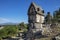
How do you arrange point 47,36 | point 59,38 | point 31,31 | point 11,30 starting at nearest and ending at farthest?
point 59,38, point 47,36, point 31,31, point 11,30

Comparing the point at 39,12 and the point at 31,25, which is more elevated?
the point at 39,12

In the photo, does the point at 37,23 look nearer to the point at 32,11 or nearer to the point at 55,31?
the point at 32,11

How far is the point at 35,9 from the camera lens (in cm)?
1495

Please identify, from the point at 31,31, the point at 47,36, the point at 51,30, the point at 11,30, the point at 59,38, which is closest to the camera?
the point at 59,38

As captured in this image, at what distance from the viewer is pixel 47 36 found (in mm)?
12102

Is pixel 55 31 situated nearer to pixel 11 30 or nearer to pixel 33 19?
pixel 33 19

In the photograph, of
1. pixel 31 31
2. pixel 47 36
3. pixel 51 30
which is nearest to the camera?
pixel 47 36

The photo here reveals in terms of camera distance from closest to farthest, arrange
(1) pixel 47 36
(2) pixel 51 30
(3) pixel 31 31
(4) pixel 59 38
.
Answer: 1. (4) pixel 59 38
2. (1) pixel 47 36
3. (2) pixel 51 30
4. (3) pixel 31 31

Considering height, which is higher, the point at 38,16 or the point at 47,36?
the point at 38,16

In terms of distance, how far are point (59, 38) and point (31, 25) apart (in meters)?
5.07

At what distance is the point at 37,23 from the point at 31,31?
3.76 ft

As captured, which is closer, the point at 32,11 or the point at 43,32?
the point at 43,32

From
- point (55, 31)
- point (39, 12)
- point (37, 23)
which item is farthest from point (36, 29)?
point (55, 31)

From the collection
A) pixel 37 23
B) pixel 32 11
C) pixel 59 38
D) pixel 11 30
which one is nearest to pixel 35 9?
pixel 32 11
